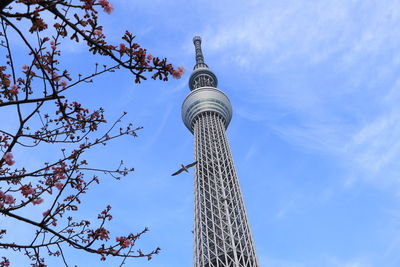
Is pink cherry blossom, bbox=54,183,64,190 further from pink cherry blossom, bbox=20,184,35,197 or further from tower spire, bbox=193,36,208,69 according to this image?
tower spire, bbox=193,36,208,69

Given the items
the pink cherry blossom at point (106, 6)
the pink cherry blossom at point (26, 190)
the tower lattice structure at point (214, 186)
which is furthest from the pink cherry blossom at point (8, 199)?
the tower lattice structure at point (214, 186)

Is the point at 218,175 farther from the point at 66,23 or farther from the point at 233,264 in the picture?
the point at 66,23

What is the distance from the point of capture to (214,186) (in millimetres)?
65312

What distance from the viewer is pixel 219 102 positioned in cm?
7769

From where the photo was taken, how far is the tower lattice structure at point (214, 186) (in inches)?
2100

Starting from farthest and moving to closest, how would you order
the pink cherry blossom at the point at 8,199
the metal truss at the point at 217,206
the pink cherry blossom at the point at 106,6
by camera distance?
the metal truss at the point at 217,206
the pink cherry blossom at the point at 8,199
the pink cherry blossom at the point at 106,6

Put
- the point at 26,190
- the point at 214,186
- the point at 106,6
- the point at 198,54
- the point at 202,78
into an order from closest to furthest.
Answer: the point at 106,6, the point at 26,190, the point at 214,186, the point at 202,78, the point at 198,54

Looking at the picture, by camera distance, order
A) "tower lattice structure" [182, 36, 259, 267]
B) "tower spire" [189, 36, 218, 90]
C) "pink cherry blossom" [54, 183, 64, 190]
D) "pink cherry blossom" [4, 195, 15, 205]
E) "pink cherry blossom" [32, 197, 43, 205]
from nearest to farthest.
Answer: "pink cherry blossom" [4, 195, 15, 205]
"pink cherry blossom" [32, 197, 43, 205]
"pink cherry blossom" [54, 183, 64, 190]
"tower lattice structure" [182, 36, 259, 267]
"tower spire" [189, 36, 218, 90]

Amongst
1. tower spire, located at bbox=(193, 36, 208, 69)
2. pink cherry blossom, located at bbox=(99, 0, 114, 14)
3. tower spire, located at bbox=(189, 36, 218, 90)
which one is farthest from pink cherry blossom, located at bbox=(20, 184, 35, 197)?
tower spire, located at bbox=(193, 36, 208, 69)

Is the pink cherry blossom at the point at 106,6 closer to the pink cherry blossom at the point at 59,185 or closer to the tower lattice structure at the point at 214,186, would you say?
the pink cherry blossom at the point at 59,185

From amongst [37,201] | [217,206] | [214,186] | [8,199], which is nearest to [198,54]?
[214,186]

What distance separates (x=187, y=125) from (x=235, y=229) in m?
29.7

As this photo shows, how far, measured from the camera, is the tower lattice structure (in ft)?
175

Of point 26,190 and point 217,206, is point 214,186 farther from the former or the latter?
point 26,190
